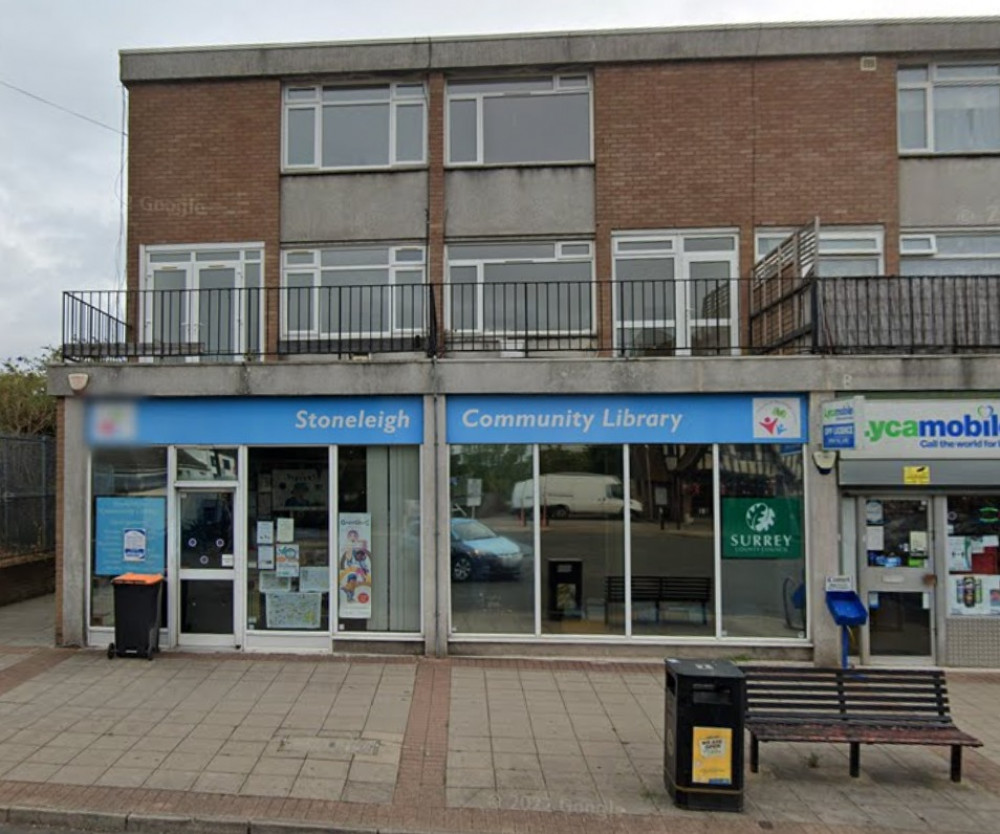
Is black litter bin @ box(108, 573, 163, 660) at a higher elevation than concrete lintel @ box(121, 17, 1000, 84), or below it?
below

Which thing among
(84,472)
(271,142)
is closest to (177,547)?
(84,472)

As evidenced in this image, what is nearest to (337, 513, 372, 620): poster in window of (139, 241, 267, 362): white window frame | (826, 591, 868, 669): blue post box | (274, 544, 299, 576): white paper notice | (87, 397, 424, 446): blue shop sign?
(274, 544, 299, 576): white paper notice

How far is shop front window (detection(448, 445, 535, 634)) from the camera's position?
8.95 m

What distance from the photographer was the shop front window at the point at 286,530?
902 centimetres

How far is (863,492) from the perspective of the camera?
344 inches

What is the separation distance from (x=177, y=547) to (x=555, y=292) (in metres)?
6.16

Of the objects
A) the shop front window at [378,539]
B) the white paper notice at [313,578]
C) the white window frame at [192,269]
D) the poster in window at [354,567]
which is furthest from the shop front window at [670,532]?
the white window frame at [192,269]

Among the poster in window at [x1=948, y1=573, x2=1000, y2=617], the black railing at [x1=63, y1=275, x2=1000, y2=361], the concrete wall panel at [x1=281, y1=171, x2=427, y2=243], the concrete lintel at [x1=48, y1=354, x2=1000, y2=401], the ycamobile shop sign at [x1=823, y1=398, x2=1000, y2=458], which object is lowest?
the poster in window at [x1=948, y1=573, x2=1000, y2=617]

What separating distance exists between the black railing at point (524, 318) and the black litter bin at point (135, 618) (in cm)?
291

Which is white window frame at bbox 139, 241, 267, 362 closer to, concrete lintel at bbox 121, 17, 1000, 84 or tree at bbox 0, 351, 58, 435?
concrete lintel at bbox 121, 17, 1000, 84

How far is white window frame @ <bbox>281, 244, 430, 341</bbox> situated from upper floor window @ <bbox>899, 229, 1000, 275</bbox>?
23.2 ft

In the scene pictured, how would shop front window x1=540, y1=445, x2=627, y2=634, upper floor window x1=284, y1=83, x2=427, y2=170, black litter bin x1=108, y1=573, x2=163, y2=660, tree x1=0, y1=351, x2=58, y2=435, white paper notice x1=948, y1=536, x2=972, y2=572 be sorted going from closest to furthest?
black litter bin x1=108, y1=573, x2=163, y2=660, white paper notice x1=948, y1=536, x2=972, y2=572, shop front window x1=540, y1=445, x2=627, y2=634, upper floor window x1=284, y1=83, x2=427, y2=170, tree x1=0, y1=351, x2=58, y2=435

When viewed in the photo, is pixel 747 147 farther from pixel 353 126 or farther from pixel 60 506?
pixel 60 506

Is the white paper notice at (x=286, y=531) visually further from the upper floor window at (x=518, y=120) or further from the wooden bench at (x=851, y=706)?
the upper floor window at (x=518, y=120)
